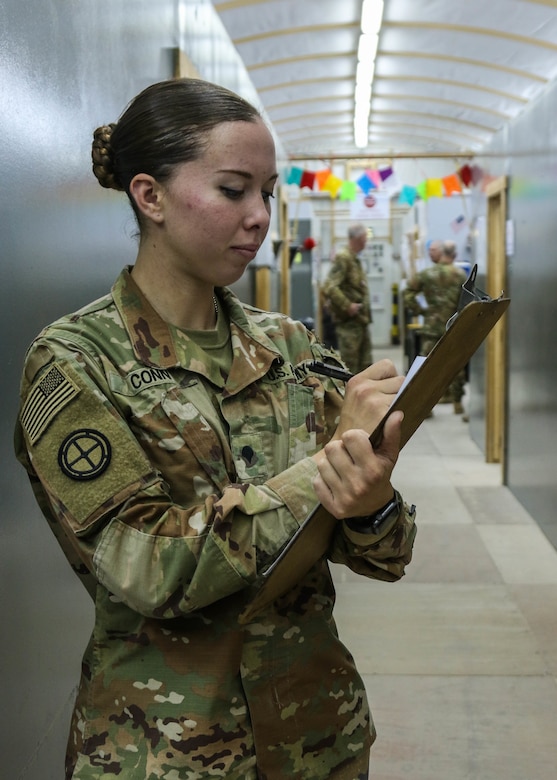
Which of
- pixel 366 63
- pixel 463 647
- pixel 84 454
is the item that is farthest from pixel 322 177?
pixel 84 454

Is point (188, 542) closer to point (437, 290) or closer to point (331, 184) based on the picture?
point (437, 290)

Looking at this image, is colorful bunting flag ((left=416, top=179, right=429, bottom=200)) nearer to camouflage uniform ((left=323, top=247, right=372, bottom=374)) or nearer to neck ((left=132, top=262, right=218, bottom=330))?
camouflage uniform ((left=323, top=247, right=372, bottom=374))

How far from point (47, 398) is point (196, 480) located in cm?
23

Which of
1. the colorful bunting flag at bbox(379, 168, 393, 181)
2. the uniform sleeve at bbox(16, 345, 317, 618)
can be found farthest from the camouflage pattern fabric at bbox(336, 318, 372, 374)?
the uniform sleeve at bbox(16, 345, 317, 618)

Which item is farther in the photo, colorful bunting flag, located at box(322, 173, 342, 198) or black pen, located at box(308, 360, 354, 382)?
colorful bunting flag, located at box(322, 173, 342, 198)

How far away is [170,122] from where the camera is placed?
4.15 feet

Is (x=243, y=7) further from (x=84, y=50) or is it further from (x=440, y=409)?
(x=440, y=409)

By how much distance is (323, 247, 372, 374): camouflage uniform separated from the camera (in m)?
9.90

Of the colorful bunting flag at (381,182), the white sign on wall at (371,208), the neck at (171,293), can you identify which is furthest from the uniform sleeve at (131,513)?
the white sign on wall at (371,208)

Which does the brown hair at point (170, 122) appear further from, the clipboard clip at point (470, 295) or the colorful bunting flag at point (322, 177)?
the colorful bunting flag at point (322, 177)

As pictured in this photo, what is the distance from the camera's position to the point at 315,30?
7945 millimetres

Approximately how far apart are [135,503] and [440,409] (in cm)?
1064

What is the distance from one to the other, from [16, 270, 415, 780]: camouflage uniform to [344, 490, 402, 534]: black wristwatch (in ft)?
0.05

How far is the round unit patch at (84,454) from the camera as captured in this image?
1.13m
